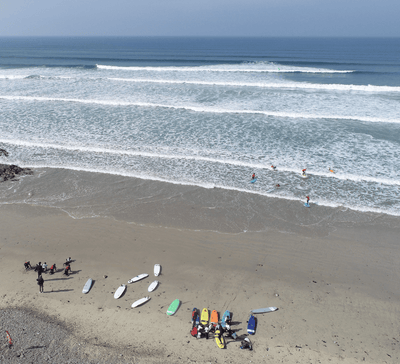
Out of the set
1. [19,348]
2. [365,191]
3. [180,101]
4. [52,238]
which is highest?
[180,101]

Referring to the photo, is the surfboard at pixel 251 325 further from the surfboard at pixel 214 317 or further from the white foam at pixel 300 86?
the white foam at pixel 300 86

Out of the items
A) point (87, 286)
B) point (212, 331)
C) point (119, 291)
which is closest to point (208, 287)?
point (212, 331)

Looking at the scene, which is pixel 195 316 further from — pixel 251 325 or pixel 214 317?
pixel 251 325

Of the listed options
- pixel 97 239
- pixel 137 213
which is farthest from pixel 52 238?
pixel 137 213

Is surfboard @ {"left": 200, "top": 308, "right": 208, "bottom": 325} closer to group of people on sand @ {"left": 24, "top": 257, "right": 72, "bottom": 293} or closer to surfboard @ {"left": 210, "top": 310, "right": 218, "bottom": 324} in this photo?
surfboard @ {"left": 210, "top": 310, "right": 218, "bottom": 324}

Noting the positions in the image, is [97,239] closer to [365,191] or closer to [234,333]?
[234,333]

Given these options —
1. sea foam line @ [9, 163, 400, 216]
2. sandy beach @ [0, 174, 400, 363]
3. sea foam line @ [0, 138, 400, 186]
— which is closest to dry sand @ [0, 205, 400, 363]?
sandy beach @ [0, 174, 400, 363]

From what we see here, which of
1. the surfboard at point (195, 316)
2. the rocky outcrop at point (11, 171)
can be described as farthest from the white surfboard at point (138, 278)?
the rocky outcrop at point (11, 171)
